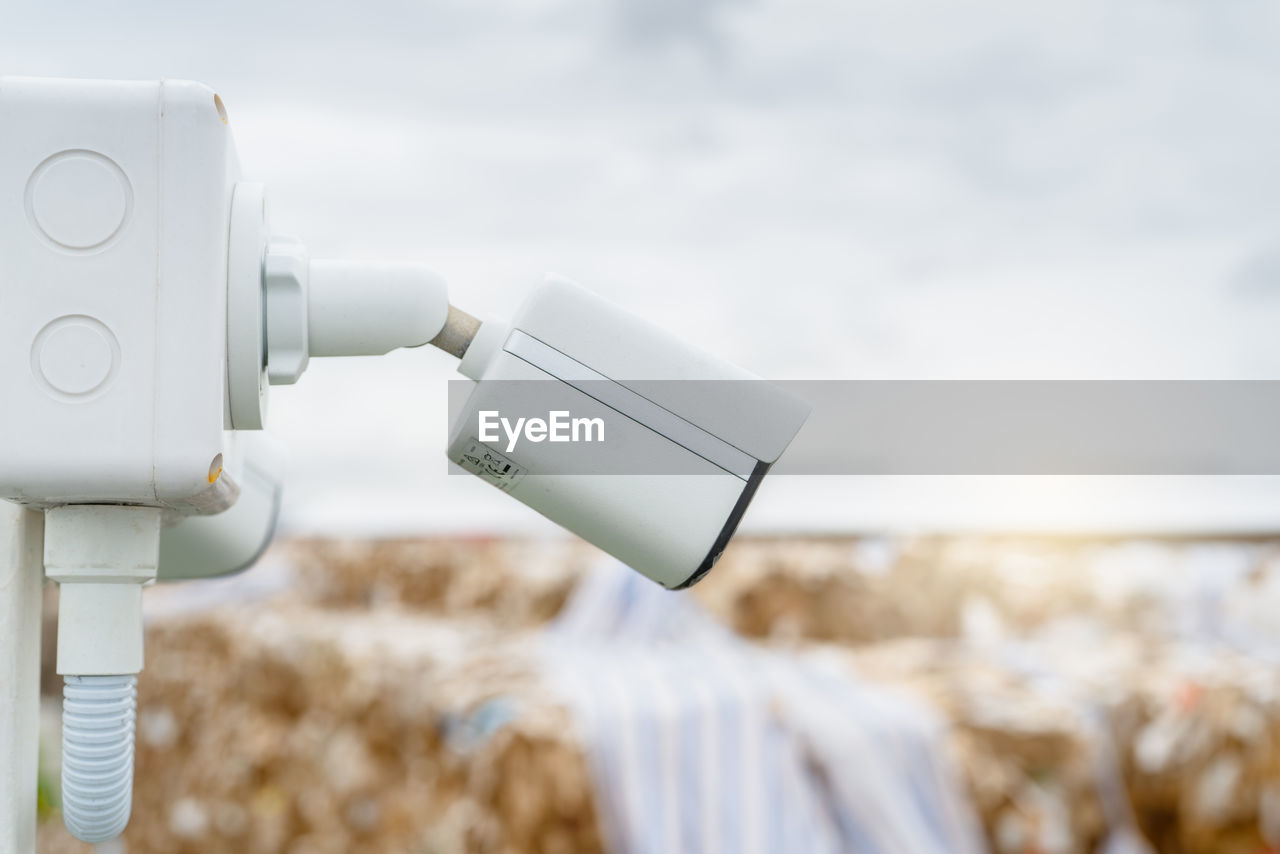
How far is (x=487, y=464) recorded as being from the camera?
1.01 feet

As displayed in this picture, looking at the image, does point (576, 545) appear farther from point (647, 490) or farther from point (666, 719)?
point (647, 490)

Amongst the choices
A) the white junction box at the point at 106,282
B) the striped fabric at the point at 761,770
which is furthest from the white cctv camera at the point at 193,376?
the striped fabric at the point at 761,770

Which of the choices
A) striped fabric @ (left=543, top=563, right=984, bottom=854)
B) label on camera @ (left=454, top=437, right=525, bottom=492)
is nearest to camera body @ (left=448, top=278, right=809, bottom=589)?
label on camera @ (left=454, top=437, right=525, bottom=492)

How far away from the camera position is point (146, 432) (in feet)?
0.87

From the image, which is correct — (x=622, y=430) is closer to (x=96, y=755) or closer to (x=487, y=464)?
(x=487, y=464)

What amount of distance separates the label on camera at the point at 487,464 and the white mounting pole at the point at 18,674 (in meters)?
0.14

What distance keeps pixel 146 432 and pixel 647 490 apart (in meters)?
0.14

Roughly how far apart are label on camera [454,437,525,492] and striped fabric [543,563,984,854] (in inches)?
44.9

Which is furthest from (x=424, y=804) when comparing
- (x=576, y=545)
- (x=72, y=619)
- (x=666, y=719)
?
(x=72, y=619)

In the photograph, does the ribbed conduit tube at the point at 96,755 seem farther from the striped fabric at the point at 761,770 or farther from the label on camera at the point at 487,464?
the striped fabric at the point at 761,770

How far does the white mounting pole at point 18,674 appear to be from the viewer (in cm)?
32

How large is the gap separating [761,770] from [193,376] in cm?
130

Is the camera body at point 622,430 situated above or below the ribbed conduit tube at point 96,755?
above

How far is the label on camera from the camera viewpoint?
0.31 meters
